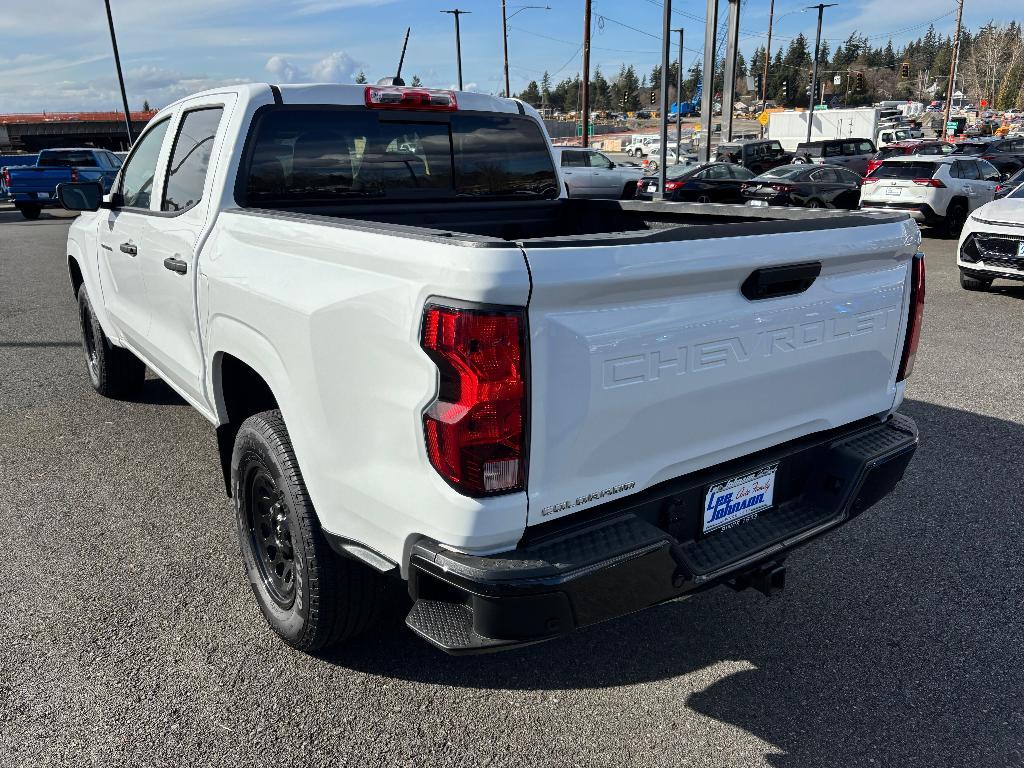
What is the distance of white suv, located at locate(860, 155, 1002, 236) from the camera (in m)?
15.5

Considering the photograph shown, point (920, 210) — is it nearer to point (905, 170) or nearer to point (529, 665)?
point (905, 170)

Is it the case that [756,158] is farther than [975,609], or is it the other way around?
[756,158]

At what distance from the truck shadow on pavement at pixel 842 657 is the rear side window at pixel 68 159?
23.5 metres

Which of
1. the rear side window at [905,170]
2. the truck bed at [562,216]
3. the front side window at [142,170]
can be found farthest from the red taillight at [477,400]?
the rear side window at [905,170]

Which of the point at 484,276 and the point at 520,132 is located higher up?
the point at 520,132

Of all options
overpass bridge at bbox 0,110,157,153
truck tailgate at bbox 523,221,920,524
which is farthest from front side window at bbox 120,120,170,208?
overpass bridge at bbox 0,110,157,153

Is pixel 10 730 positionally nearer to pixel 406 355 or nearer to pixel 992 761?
pixel 406 355

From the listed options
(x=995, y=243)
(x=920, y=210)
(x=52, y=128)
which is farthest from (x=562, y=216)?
(x=52, y=128)

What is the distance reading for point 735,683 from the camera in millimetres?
2863

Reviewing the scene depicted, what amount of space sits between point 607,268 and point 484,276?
1.11 feet

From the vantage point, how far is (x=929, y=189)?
50.7 ft

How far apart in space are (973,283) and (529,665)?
9502 millimetres

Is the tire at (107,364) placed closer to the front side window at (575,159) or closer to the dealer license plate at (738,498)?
the dealer license plate at (738,498)

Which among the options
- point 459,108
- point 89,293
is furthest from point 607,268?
point 89,293
